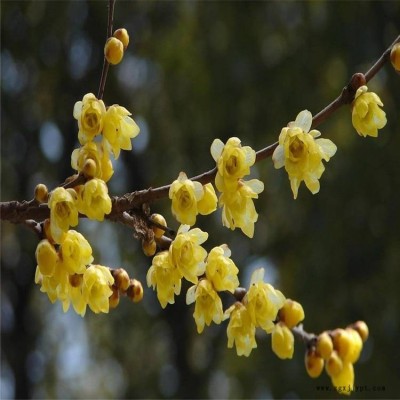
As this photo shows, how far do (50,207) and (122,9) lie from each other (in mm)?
3236

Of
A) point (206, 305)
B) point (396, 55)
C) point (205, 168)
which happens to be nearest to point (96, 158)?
point (206, 305)

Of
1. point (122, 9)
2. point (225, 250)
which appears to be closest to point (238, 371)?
point (122, 9)

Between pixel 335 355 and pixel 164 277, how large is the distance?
26 centimetres

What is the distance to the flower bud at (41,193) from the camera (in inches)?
33.2

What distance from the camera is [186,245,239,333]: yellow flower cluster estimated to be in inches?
35.9

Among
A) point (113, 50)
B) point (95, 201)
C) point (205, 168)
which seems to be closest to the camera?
point (95, 201)

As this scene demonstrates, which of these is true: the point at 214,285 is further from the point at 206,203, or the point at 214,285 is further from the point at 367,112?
the point at 367,112

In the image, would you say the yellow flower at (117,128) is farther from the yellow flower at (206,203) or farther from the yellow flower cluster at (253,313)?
the yellow flower cluster at (253,313)

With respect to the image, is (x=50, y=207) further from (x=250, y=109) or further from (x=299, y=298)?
(x=250, y=109)

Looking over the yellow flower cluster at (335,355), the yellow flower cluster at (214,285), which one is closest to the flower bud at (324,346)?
the yellow flower cluster at (335,355)

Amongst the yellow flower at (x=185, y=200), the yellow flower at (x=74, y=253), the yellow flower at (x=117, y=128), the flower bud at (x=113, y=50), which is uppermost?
the flower bud at (x=113, y=50)

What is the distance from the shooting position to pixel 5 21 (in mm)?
3939

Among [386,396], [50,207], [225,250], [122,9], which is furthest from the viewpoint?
[122,9]

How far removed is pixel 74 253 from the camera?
34.3 inches
